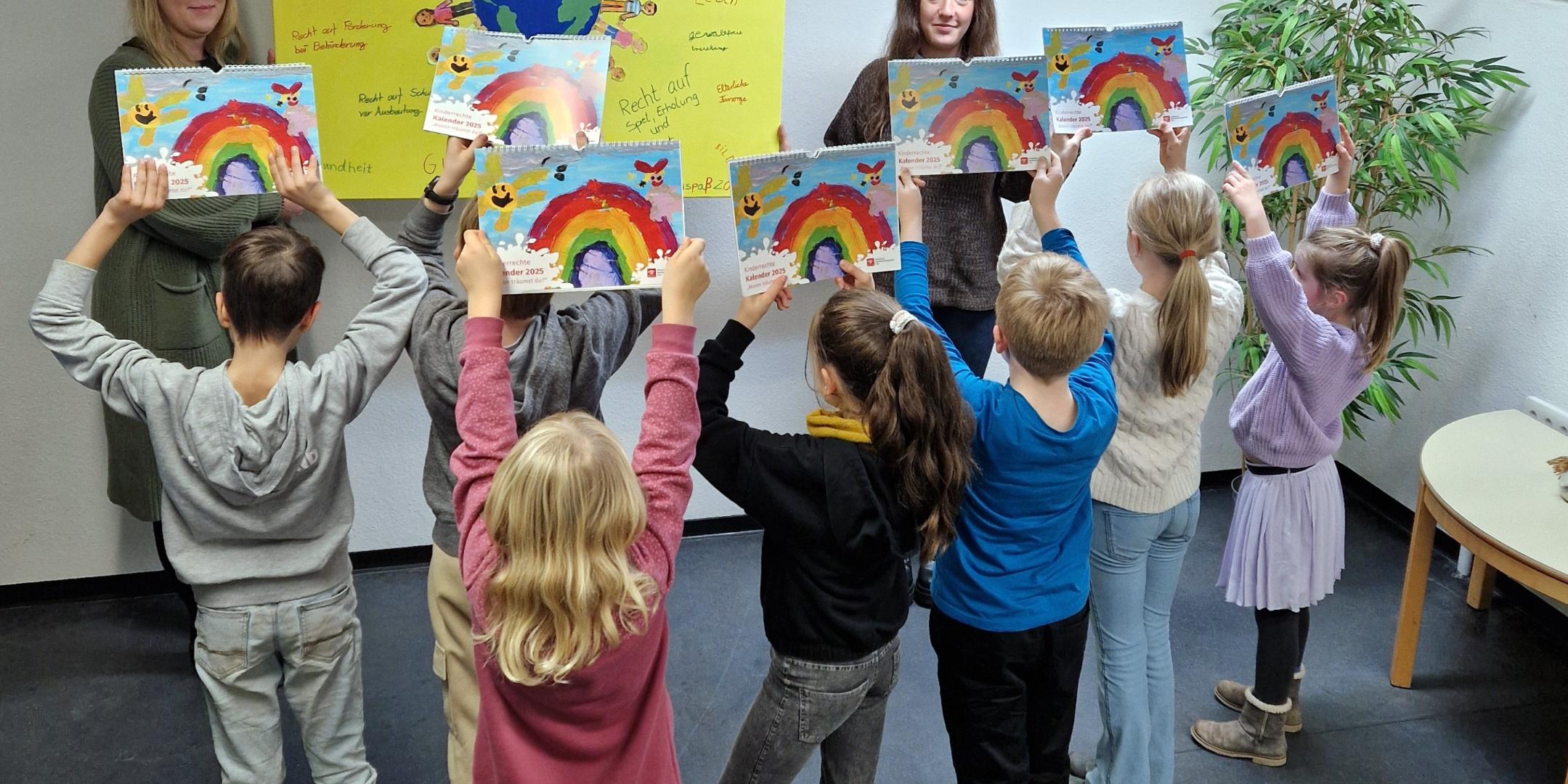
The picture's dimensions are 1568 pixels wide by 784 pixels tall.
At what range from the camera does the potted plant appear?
124 inches

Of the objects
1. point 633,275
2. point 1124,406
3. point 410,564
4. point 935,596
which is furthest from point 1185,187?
point 410,564

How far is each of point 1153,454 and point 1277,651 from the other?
665 mm

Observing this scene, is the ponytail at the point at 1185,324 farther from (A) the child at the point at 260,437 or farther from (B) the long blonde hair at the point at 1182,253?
(A) the child at the point at 260,437

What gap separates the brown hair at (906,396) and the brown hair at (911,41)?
117 centimetres

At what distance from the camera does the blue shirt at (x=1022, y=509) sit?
73.8 inches

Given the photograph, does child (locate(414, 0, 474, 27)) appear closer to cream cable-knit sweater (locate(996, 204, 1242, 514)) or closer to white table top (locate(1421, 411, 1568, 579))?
cream cable-knit sweater (locate(996, 204, 1242, 514))

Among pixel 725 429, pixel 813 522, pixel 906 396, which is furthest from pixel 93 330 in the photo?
pixel 906 396

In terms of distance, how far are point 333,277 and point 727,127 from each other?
1.06m

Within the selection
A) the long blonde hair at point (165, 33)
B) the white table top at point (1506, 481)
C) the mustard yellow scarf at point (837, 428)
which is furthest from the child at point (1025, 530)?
the long blonde hair at point (165, 33)

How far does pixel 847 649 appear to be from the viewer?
1848 mm

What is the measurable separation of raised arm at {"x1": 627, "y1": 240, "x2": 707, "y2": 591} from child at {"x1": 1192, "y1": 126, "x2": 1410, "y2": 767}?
119cm

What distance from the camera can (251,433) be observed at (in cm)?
185

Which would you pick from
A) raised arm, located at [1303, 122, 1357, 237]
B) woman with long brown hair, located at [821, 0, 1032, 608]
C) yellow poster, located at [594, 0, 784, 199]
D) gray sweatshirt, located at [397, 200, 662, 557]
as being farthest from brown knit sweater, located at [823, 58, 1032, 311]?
gray sweatshirt, located at [397, 200, 662, 557]

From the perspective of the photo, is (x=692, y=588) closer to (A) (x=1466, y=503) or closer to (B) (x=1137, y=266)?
(B) (x=1137, y=266)
